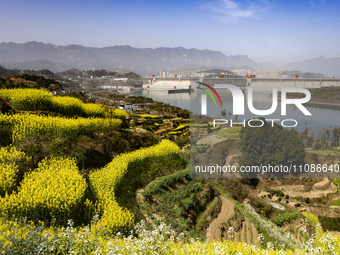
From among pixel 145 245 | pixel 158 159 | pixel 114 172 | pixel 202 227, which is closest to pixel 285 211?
pixel 202 227

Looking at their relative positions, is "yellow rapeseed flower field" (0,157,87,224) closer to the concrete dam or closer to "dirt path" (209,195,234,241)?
"dirt path" (209,195,234,241)

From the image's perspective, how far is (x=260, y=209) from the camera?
38.3ft

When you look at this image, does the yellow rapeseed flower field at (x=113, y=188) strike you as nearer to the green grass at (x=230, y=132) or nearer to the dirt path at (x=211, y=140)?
the dirt path at (x=211, y=140)

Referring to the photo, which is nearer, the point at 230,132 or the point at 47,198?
the point at 47,198

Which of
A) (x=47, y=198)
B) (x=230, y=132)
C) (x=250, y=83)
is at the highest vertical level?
(x=250, y=83)

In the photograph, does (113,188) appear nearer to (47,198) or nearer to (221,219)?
(47,198)

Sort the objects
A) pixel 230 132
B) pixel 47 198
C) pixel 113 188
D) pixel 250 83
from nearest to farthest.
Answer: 1. pixel 47 198
2. pixel 113 188
3. pixel 230 132
4. pixel 250 83

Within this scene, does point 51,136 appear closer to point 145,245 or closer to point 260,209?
point 145,245

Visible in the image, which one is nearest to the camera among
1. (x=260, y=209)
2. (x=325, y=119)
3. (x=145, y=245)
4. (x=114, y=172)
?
(x=145, y=245)

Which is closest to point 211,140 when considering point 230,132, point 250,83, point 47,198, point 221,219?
point 230,132

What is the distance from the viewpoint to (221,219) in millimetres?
8555

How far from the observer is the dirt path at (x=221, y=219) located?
779 centimetres

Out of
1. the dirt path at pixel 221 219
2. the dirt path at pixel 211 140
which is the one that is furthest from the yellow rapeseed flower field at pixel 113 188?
the dirt path at pixel 211 140

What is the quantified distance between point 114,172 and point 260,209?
770 centimetres
